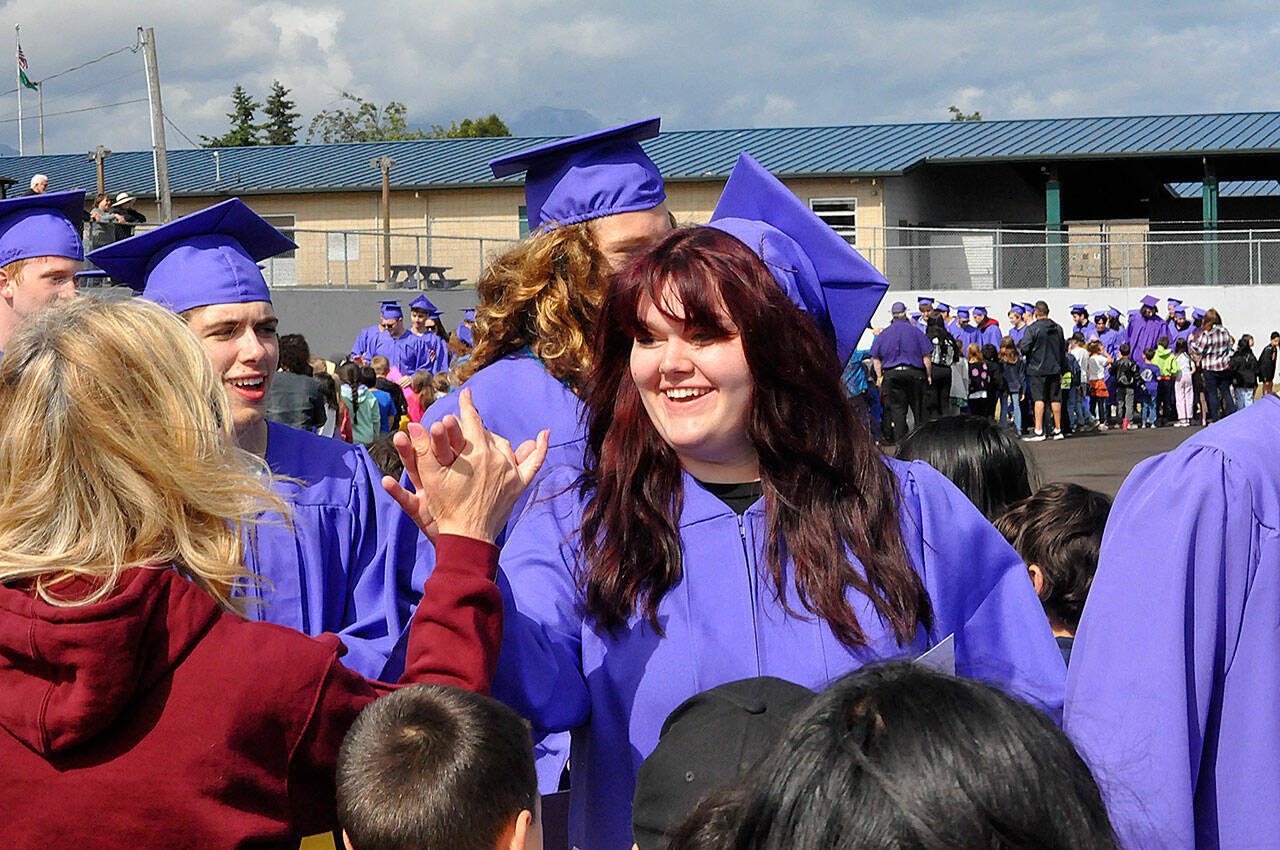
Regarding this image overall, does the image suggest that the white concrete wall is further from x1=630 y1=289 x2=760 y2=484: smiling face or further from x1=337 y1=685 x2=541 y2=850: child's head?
x1=337 y1=685 x2=541 y2=850: child's head

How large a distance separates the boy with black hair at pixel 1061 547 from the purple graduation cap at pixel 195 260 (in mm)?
2067

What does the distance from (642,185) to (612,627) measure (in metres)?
1.67

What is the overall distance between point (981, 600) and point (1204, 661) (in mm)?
519

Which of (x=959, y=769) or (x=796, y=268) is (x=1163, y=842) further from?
(x=796, y=268)

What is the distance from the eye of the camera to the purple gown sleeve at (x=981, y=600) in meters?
2.26

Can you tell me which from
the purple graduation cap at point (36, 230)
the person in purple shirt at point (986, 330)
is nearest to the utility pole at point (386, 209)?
the person in purple shirt at point (986, 330)

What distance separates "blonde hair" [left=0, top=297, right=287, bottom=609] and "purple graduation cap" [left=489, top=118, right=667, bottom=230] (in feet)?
5.31

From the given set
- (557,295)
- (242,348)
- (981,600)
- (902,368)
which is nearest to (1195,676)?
(981,600)

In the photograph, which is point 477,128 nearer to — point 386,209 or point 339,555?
point 386,209

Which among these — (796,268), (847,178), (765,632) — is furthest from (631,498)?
(847,178)

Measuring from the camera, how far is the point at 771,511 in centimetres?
226

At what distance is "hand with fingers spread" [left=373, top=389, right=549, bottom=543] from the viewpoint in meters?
2.03

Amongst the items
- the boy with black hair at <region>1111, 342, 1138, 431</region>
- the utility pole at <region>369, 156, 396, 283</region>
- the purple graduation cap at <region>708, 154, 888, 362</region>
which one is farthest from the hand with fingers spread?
the utility pole at <region>369, 156, 396, 283</region>

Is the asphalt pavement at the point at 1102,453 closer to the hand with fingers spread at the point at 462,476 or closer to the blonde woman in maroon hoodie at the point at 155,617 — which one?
the hand with fingers spread at the point at 462,476
